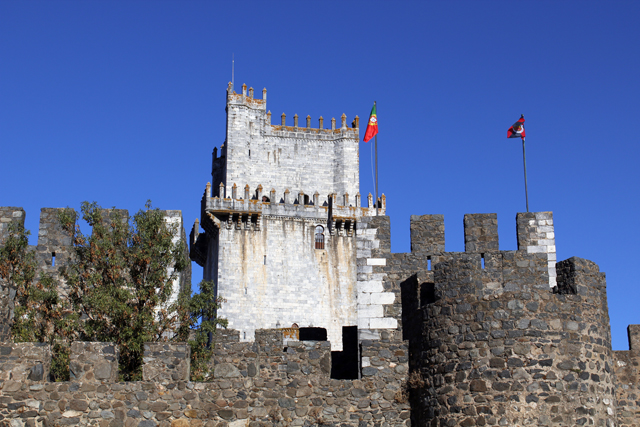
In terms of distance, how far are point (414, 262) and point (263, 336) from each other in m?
3.80

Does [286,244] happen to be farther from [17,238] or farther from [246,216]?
[17,238]

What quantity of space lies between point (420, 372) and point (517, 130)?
1886 centimetres

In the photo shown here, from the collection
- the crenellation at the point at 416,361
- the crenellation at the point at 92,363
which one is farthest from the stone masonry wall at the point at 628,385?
the crenellation at the point at 92,363

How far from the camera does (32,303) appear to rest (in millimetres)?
18891

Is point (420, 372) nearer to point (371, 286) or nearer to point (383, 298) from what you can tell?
point (383, 298)

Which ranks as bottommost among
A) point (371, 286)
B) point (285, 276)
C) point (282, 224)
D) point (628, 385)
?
point (628, 385)

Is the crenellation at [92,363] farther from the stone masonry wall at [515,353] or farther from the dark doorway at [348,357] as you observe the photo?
the dark doorway at [348,357]

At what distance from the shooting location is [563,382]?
14.7 m

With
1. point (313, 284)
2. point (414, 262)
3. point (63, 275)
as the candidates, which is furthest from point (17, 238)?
point (313, 284)

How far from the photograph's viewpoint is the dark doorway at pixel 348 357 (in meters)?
19.8

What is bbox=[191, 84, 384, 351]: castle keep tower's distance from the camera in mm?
50688

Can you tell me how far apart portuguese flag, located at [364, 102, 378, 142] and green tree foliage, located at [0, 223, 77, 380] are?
1444 inches

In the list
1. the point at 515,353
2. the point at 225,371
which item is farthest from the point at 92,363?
the point at 515,353

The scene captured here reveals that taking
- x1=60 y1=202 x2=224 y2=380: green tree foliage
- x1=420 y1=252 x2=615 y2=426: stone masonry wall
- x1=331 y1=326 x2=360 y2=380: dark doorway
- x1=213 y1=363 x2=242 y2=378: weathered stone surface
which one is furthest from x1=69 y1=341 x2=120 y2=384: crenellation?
x1=331 y1=326 x2=360 y2=380: dark doorway
